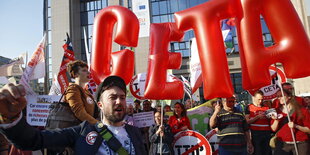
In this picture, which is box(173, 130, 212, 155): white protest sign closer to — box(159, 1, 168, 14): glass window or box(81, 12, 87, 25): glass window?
box(159, 1, 168, 14): glass window

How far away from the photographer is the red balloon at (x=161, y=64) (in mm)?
3792

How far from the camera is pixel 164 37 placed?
158 inches

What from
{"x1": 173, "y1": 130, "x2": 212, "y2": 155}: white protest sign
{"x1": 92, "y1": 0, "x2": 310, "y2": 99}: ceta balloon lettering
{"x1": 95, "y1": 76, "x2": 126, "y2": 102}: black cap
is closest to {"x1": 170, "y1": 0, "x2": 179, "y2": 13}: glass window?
{"x1": 173, "y1": 130, "x2": 212, "y2": 155}: white protest sign

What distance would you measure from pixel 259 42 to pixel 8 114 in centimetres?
314

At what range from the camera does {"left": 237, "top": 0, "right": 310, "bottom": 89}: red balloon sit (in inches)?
126

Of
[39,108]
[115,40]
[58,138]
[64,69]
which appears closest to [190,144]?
[115,40]

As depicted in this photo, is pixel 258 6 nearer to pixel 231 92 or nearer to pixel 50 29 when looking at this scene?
pixel 231 92

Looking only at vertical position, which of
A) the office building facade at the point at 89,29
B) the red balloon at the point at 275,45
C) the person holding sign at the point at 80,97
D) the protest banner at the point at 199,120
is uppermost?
the office building facade at the point at 89,29

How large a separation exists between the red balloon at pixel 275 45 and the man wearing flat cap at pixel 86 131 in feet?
6.93

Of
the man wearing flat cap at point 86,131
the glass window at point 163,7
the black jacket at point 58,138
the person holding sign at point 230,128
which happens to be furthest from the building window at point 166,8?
the black jacket at point 58,138

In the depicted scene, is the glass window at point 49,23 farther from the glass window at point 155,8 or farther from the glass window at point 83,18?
the glass window at point 155,8

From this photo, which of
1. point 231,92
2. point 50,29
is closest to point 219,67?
point 231,92

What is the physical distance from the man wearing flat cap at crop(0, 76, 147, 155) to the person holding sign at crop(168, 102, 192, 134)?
359cm

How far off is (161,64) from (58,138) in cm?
248
